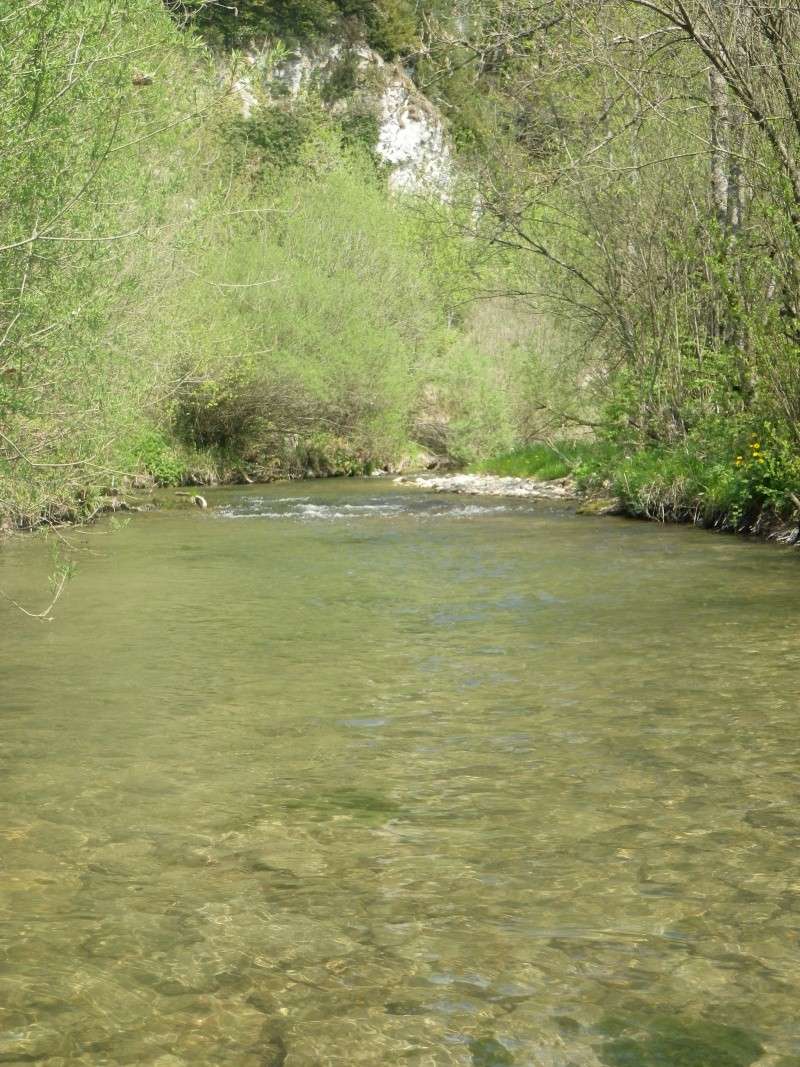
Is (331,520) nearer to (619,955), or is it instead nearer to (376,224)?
(619,955)

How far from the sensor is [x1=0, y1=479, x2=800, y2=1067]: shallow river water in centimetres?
466

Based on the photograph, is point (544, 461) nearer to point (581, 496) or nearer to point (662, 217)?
point (581, 496)

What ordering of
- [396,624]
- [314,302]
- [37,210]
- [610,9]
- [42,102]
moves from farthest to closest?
1. [314,302]
2. [610,9]
3. [396,624]
4. [37,210]
5. [42,102]

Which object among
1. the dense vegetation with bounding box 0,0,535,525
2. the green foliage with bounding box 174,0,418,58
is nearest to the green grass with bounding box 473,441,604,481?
the dense vegetation with bounding box 0,0,535,525

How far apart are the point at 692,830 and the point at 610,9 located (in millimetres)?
16960

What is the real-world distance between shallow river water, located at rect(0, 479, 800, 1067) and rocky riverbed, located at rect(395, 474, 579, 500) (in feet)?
45.5

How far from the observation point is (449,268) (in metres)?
27.0

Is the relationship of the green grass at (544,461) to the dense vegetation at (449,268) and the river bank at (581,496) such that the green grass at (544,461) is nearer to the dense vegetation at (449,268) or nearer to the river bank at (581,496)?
the dense vegetation at (449,268)

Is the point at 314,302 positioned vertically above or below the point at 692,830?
above

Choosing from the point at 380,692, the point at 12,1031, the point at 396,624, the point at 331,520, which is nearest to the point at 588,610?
the point at 396,624

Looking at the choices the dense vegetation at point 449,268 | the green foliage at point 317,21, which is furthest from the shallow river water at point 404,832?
the green foliage at point 317,21

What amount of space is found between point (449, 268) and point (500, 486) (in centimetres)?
533

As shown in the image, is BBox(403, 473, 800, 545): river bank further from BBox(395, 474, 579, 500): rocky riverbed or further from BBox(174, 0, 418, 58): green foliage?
BBox(174, 0, 418, 58): green foliage

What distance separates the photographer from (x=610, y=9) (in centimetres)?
2061
